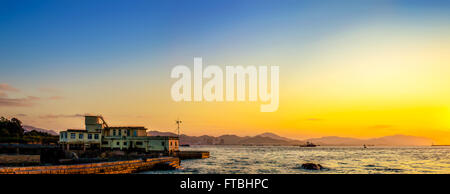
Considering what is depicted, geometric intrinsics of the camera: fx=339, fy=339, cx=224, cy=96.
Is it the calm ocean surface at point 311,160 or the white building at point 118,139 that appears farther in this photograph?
the white building at point 118,139

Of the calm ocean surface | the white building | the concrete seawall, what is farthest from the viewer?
the white building

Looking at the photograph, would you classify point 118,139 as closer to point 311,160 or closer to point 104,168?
point 104,168

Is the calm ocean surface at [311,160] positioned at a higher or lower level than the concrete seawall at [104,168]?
lower

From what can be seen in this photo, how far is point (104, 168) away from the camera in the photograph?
39.8m

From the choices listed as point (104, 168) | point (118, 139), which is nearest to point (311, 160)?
point (118, 139)

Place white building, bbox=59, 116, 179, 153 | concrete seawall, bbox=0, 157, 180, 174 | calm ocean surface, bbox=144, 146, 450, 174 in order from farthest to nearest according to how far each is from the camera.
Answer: white building, bbox=59, 116, 179, 153 < calm ocean surface, bbox=144, 146, 450, 174 < concrete seawall, bbox=0, 157, 180, 174

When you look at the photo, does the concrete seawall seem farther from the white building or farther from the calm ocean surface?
the white building

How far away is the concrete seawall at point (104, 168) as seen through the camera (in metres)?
30.2

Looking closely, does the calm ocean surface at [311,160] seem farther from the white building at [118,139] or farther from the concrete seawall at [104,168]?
the white building at [118,139]

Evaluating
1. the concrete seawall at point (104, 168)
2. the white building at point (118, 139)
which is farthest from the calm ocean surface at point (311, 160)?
the white building at point (118, 139)

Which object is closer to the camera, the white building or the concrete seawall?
the concrete seawall

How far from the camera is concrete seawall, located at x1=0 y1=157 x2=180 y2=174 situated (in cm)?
3022

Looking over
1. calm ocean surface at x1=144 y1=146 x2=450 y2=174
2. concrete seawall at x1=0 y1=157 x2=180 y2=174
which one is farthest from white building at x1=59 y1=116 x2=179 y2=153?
concrete seawall at x1=0 y1=157 x2=180 y2=174

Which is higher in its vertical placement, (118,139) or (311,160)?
(118,139)
